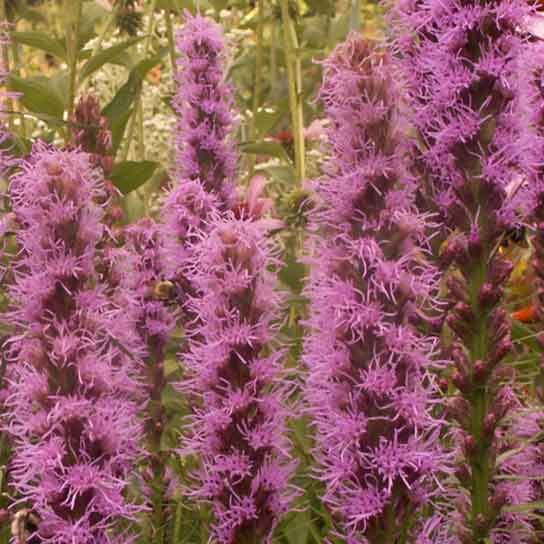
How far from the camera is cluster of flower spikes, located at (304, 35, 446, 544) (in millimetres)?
1721

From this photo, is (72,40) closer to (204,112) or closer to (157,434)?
(204,112)

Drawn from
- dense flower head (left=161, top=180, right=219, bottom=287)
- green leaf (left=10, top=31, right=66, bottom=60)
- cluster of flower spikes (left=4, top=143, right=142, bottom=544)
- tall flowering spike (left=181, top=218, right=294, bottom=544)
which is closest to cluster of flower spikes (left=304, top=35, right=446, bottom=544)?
tall flowering spike (left=181, top=218, right=294, bottom=544)

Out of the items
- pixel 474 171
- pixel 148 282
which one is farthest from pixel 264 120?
pixel 474 171

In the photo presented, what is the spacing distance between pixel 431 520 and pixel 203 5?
2275mm

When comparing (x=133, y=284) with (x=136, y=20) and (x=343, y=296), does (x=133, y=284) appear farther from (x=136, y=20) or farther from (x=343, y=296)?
(x=136, y=20)

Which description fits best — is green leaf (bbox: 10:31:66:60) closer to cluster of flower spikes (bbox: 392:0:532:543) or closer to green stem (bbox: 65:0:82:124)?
green stem (bbox: 65:0:82:124)

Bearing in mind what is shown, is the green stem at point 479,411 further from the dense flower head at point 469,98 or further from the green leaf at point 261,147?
the green leaf at point 261,147

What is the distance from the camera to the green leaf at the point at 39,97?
271 centimetres

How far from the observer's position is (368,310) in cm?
171

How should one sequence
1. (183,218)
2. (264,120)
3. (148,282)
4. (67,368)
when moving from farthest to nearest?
1. (264,120)
2. (148,282)
3. (183,218)
4. (67,368)

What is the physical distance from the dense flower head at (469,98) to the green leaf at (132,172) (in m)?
0.73

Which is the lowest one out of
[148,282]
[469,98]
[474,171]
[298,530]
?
[298,530]

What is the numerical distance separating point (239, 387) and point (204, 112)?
0.96 m

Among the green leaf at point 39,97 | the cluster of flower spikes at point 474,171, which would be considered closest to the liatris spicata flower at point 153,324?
the green leaf at point 39,97
